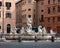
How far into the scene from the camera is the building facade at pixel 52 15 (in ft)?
288

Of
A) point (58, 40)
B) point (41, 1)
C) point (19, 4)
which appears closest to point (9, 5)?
point (41, 1)

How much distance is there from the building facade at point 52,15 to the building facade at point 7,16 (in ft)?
41.8

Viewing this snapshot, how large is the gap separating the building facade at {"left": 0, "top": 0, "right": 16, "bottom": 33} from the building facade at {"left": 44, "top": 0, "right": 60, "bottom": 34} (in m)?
12.7

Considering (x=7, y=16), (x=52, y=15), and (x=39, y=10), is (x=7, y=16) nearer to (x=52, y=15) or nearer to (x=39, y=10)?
(x=52, y=15)

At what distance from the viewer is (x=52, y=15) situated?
8969cm

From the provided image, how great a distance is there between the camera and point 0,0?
82.8 m

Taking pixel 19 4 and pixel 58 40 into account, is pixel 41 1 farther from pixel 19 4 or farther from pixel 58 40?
pixel 58 40

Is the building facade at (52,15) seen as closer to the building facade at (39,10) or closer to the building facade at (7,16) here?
the building facade at (39,10)

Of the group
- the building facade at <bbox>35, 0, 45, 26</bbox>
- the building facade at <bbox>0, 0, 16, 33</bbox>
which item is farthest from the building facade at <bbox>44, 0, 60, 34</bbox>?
the building facade at <bbox>0, 0, 16, 33</bbox>

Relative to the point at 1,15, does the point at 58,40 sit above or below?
below

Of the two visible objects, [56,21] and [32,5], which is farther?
[32,5]

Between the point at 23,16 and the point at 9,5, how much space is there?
33.9 m

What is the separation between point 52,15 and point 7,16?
14.8 m

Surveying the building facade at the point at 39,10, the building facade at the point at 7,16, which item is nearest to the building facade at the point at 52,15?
the building facade at the point at 39,10
